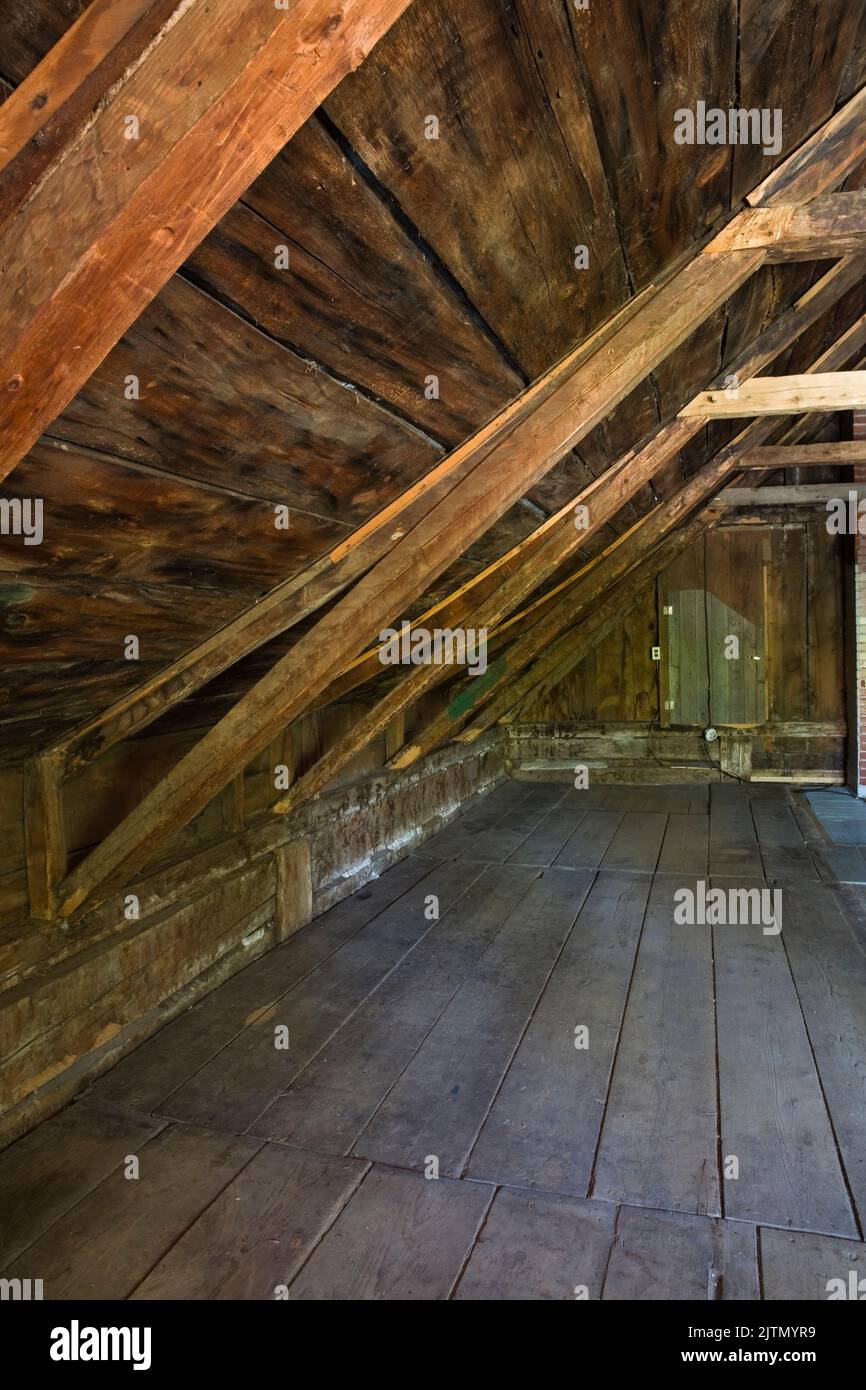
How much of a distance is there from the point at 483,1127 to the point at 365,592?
5.05ft

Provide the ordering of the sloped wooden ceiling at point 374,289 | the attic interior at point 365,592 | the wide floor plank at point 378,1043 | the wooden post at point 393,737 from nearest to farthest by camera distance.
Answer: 1. the attic interior at point 365,592
2. the sloped wooden ceiling at point 374,289
3. the wide floor plank at point 378,1043
4. the wooden post at point 393,737

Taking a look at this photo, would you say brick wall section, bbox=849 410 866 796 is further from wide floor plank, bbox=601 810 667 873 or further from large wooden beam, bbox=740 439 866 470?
wide floor plank, bbox=601 810 667 873

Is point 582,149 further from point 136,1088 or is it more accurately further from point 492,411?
point 136,1088

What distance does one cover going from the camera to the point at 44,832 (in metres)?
2.24

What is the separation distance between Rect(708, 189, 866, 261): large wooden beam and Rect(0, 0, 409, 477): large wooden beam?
1522 mm

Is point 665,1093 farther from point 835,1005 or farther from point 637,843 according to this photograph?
point 637,843

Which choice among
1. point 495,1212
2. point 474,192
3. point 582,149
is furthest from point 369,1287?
point 582,149

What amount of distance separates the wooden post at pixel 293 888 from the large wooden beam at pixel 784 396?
256cm

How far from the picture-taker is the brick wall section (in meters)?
6.24

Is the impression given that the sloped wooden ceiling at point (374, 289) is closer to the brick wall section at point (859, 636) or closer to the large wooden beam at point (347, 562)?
the large wooden beam at point (347, 562)

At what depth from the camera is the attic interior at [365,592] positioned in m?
0.84

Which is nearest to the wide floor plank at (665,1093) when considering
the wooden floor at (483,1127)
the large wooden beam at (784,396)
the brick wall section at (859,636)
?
the wooden floor at (483,1127)

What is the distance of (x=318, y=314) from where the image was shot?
1.20 metres

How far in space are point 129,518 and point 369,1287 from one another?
162cm
